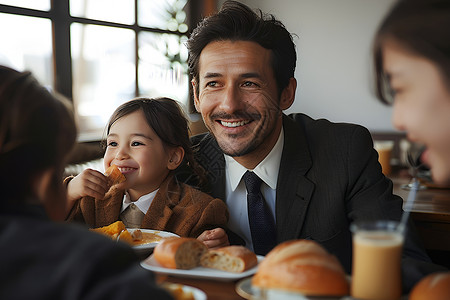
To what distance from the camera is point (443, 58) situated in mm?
988

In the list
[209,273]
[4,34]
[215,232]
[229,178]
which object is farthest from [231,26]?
[4,34]

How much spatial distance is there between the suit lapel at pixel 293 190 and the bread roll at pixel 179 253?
28.2 inches

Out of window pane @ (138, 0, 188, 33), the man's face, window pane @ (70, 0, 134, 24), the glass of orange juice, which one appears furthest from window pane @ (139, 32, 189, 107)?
the glass of orange juice

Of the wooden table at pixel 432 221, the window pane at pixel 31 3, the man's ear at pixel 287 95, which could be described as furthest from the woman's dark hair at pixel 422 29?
the window pane at pixel 31 3

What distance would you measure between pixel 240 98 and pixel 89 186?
2.28ft

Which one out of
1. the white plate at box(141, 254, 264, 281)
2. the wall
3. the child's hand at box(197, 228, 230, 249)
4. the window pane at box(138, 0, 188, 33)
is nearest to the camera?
the white plate at box(141, 254, 264, 281)

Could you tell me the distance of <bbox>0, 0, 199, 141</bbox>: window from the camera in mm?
4113

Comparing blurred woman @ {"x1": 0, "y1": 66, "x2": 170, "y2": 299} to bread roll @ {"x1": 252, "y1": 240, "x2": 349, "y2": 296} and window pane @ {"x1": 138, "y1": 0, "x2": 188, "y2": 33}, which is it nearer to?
bread roll @ {"x1": 252, "y1": 240, "x2": 349, "y2": 296}

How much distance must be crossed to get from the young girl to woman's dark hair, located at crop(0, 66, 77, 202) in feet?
3.12

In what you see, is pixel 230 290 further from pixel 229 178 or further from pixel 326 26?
pixel 326 26

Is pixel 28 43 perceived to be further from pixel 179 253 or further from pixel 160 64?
pixel 179 253

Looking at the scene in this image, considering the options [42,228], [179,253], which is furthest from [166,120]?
[42,228]

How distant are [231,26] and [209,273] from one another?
1.24 meters

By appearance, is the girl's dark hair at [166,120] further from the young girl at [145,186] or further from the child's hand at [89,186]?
the child's hand at [89,186]
